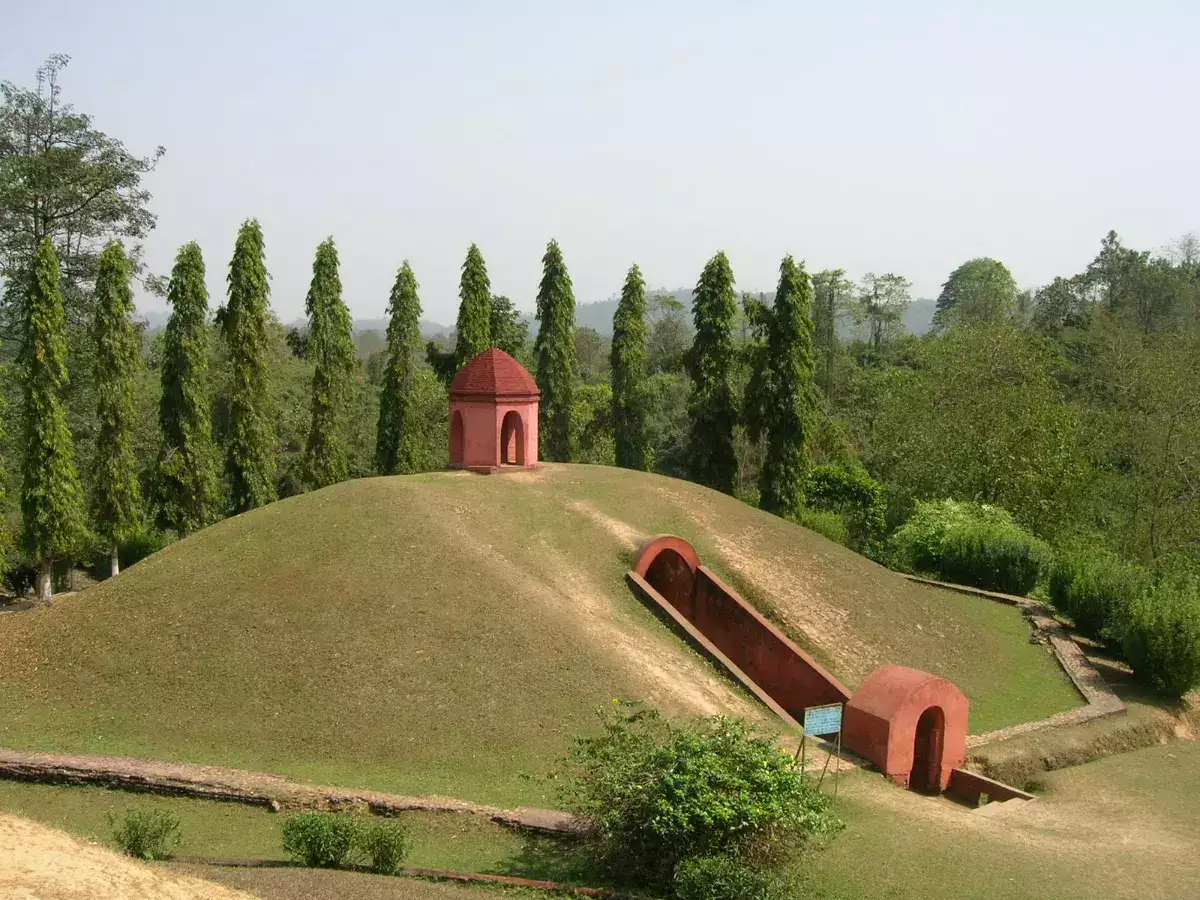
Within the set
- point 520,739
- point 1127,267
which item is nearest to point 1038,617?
point 520,739

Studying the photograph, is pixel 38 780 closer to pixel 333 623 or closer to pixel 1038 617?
pixel 333 623

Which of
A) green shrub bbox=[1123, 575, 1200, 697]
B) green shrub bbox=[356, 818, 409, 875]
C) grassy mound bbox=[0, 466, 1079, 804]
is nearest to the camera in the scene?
green shrub bbox=[356, 818, 409, 875]

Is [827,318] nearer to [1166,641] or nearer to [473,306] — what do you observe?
[473,306]

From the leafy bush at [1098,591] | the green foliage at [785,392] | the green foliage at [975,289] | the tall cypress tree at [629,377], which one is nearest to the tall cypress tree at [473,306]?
the tall cypress tree at [629,377]

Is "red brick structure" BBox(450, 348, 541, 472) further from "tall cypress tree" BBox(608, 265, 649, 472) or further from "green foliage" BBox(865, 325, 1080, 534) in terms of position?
"green foliage" BBox(865, 325, 1080, 534)

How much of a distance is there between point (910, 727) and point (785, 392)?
61.0 ft

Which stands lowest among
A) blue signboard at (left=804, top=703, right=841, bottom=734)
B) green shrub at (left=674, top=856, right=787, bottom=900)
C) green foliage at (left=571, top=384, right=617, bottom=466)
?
green shrub at (left=674, top=856, right=787, bottom=900)

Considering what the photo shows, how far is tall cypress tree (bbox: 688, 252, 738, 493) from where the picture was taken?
34.5m

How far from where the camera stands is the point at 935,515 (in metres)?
30.8

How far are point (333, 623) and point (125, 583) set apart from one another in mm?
5472

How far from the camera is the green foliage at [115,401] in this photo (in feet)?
87.9

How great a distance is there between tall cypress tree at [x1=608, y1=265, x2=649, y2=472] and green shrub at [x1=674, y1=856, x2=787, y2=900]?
1058 inches

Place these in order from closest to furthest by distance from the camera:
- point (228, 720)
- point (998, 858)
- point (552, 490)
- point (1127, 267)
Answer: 1. point (998, 858)
2. point (228, 720)
3. point (552, 490)
4. point (1127, 267)

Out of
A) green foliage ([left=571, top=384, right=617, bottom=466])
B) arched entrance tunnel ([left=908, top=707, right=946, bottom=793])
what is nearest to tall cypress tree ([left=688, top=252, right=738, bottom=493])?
green foliage ([left=571, top=384, right=617, bottom=466])
